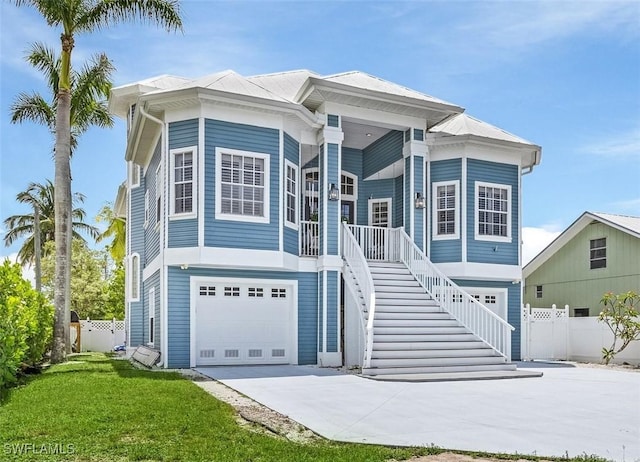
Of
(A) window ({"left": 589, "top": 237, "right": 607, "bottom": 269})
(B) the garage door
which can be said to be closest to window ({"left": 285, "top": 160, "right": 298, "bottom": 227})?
(B) the garage door

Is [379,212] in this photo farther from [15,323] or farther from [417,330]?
[15,323]

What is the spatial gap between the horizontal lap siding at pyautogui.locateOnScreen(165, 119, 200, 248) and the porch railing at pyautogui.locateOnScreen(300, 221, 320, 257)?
9.74 ft

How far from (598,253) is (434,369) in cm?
1310

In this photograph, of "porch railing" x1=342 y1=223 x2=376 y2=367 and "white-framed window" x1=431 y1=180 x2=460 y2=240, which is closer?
"porch railing" x1=342 y1=223 x2=376 y2=367

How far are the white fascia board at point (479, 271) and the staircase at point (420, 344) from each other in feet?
7.18

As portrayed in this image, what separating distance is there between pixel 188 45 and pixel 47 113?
8641mm

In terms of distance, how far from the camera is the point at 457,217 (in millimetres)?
16578

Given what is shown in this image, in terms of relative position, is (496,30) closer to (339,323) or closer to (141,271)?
(339,323)

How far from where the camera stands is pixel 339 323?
47.2 ft

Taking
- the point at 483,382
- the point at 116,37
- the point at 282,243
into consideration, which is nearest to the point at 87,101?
the point at 116,37

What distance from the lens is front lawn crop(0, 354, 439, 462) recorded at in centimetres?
531

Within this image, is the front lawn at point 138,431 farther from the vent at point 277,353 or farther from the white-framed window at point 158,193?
the white-framed window at point 158,193

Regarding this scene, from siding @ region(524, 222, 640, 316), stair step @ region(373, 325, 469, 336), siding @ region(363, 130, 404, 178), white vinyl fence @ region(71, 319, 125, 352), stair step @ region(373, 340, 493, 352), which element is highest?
siding @ region(363, 130, 404, 178)

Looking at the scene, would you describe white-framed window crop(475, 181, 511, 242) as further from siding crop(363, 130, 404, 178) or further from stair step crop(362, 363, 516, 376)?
stair step crop(362, 363, 516, 376)
